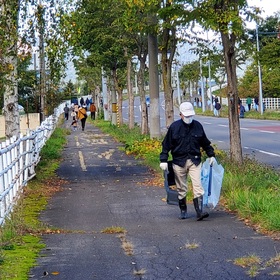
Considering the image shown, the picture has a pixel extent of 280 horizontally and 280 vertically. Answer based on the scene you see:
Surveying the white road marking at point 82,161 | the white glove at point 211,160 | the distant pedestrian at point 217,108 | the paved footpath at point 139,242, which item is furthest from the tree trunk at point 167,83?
the distant pedestrian at point 217,108

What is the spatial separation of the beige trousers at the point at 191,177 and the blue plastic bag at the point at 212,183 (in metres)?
0.23

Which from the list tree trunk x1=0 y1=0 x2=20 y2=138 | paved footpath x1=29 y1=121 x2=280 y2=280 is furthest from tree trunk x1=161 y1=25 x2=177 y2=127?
paved footpath x1=29 y1=121 x2=280 y2=280

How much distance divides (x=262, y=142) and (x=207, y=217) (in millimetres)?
18611

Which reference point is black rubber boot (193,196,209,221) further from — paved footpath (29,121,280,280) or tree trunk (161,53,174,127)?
tree trunk (161,53,174,127)

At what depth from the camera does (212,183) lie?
11.5m

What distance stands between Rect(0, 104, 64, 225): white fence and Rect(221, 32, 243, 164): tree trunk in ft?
14.7

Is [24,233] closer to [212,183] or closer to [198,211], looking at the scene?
[198,211]

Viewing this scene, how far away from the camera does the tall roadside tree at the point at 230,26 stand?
50.3 ft

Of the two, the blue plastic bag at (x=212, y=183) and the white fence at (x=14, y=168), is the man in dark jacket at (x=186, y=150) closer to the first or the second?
the blue plastic bag at (x=212, y=183)

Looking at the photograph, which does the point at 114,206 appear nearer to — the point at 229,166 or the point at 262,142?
the point at 229,166

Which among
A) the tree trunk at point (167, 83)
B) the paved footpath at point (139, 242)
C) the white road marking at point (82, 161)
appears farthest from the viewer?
the tree trunk at point (167, 83)

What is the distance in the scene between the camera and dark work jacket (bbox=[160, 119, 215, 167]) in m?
11.1

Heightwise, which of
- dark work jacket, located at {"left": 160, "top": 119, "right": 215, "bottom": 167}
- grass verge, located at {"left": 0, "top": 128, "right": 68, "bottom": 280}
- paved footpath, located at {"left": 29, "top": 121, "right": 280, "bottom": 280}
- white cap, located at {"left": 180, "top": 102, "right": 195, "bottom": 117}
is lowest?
paved footpath, located at {"left": 29, "top": 121, "right": 280, "bottom": 280}

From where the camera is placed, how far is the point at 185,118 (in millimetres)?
11031
